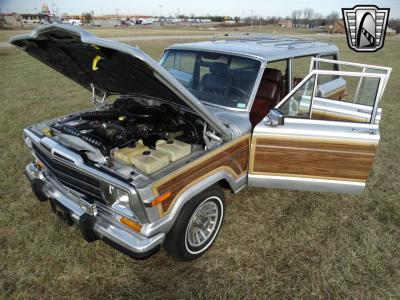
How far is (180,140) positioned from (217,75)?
1.14m

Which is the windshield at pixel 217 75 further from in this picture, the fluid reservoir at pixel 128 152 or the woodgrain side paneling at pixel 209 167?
the fluid reservoir at pixel 128 152

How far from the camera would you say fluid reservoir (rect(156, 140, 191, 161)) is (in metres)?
2.44

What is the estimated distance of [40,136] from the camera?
2834mm

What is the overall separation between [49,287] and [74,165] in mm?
1165

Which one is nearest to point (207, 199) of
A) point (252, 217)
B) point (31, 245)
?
point (252, 217)

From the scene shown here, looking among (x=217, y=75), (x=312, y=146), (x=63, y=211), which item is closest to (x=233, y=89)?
(x=217, y=75)

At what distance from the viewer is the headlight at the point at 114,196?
2242 mm

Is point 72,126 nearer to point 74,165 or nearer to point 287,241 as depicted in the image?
point 74,165

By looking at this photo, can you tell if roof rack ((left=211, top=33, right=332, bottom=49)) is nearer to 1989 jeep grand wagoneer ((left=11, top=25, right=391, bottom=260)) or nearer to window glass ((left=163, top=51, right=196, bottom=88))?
1989 jeep grand wagoneer ((left=11, top=25, right=391, bottom=260))

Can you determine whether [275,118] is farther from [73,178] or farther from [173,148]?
[73,178]

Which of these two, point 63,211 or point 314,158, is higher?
point 314,158

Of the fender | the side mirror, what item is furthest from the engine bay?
the side mirror

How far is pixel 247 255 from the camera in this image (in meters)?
2.90

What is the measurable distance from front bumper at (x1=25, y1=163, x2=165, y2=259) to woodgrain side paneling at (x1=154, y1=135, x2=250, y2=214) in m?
0.30
